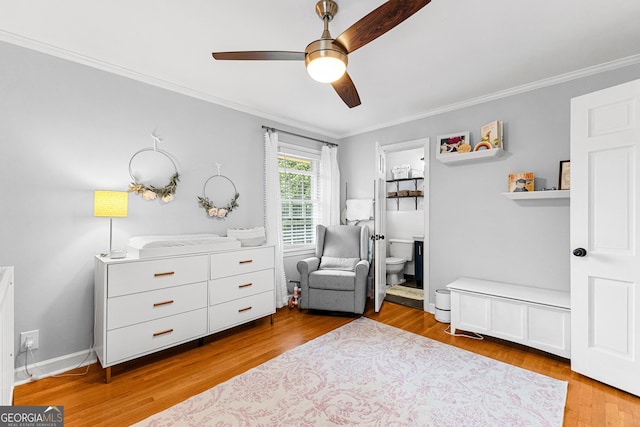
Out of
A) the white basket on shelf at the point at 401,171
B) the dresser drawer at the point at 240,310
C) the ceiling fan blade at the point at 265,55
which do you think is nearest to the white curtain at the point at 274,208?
the dresser drawer at the point at 240,310

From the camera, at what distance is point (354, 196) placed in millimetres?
4551

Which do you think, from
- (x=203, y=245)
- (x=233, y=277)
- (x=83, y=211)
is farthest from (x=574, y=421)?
(x=83, y=211)

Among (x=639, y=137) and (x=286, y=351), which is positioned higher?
(x=639, y=137)

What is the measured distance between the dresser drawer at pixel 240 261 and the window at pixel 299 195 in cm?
88

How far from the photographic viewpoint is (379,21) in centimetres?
143

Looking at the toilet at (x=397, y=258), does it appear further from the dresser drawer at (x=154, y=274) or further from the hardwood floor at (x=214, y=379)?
the dresser drawer at (x=154, y=274)

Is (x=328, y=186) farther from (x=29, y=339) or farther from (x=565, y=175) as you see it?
(x=29, y=339)

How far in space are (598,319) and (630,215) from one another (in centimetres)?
78

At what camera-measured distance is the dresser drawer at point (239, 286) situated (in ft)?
8.96

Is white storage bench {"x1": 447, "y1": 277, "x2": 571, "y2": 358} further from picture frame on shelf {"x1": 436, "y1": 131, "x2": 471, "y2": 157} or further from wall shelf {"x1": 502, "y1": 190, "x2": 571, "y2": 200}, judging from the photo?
picture frame on shelf {"x1": 436, "y1": 131, "x2": 471, "y2": 157}

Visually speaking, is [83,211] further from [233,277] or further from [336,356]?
[336,356]

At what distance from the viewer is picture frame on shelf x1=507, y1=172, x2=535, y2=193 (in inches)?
112

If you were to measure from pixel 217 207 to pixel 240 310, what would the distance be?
115 centimetres

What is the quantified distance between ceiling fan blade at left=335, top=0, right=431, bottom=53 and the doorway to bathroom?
3.14 m
